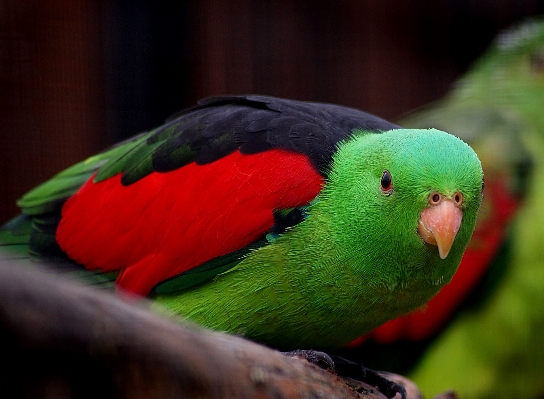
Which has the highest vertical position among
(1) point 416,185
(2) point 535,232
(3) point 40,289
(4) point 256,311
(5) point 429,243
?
(3) point 40,289

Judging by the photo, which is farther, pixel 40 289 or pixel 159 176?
pixel 159 176

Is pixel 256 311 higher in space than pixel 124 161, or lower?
lower

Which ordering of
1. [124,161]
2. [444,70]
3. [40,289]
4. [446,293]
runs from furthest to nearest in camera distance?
[444,70] < [446,293] < [124,161] < [40,289]

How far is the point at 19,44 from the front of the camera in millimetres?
3623

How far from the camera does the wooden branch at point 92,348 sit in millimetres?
942

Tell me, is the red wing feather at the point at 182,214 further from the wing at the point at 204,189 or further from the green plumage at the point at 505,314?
the green plumage at the point at 505,314

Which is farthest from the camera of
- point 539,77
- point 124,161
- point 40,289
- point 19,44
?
point 539,77

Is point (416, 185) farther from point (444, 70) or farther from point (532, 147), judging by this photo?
point (444, 70)

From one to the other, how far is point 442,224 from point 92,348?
1.07 m

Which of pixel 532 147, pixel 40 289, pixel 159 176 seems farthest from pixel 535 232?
pixel 40 289

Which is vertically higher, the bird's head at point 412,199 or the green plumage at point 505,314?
the bird's head at point 412,199

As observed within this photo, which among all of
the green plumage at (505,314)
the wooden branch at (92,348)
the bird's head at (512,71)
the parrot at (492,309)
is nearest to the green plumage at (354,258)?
the wooden branch at (92,348)

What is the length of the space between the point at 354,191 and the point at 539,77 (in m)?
2.71

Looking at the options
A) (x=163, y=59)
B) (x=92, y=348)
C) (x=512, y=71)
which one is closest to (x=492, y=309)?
(x=512, y=71)
